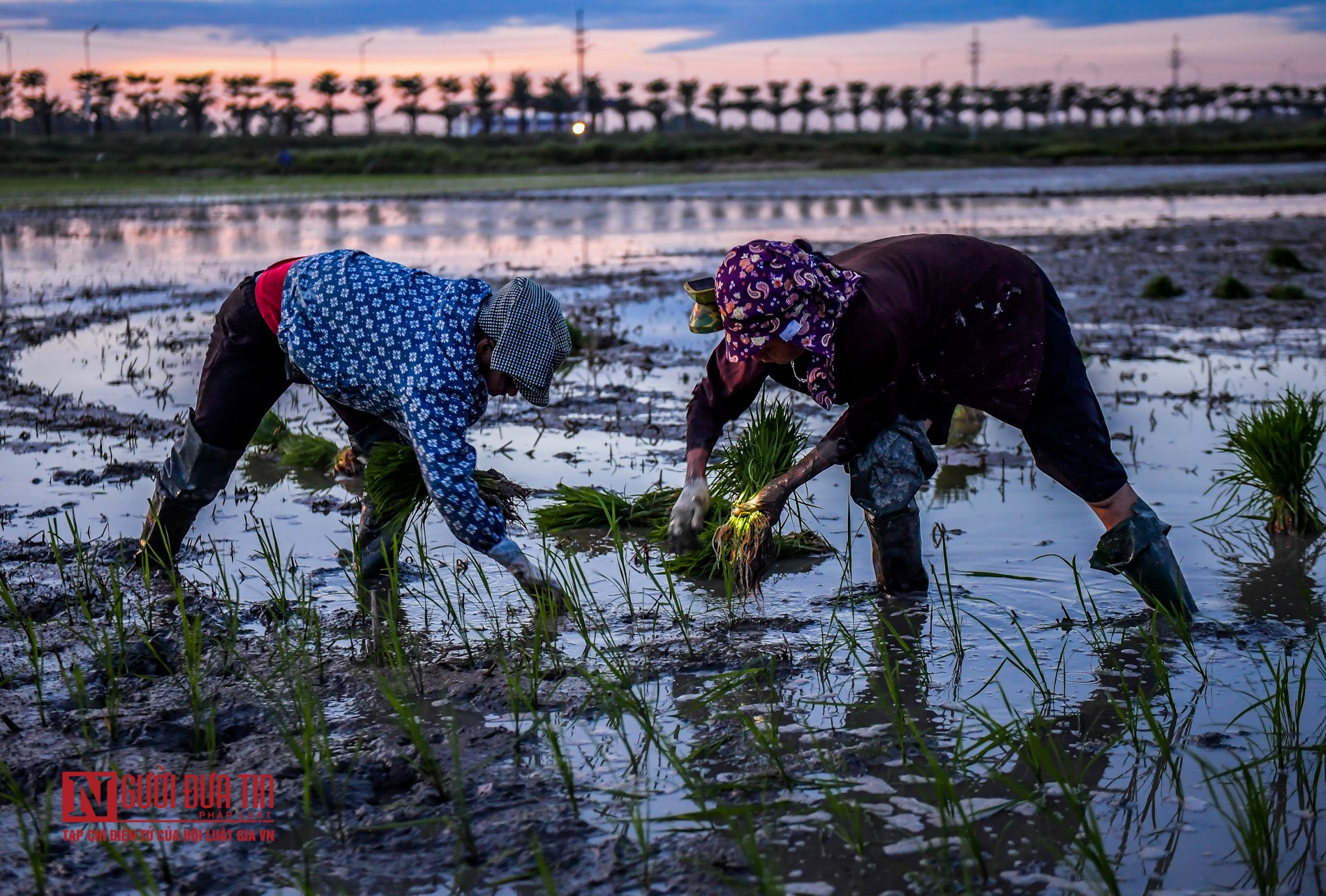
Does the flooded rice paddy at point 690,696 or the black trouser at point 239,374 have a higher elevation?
the black trouser at point 239,374

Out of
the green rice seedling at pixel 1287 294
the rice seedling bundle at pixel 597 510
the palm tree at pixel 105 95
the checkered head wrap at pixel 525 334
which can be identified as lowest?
the rice seedling bundle at pixel 597 510

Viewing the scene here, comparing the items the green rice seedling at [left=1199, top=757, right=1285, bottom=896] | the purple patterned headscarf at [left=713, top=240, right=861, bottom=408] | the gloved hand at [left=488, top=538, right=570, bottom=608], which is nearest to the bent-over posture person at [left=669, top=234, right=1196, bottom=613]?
the purple patterned headscarf at [left=713, top=240, right=861, bottom=408]

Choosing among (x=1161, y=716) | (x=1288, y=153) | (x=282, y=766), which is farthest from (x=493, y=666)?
(x=1288, y=153)

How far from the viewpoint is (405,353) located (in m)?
3.31

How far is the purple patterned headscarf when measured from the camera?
3.22m

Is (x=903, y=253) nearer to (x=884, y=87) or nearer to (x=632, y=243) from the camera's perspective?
(x=632, y=243)

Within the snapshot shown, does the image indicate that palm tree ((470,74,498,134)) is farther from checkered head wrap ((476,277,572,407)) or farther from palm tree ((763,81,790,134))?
checkered head wrap ((476,277,572,407))

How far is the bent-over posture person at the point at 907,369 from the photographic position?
129 inches

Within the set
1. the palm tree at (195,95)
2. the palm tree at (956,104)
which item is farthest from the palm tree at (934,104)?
the palm tree at (195,95)

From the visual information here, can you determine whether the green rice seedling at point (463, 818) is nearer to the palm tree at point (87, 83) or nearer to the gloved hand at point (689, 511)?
the gloved hand at point (689, 511)

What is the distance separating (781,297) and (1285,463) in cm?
258

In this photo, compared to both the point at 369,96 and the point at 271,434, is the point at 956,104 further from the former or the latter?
the point at 271,434

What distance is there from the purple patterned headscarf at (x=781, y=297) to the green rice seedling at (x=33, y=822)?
1.96 metres

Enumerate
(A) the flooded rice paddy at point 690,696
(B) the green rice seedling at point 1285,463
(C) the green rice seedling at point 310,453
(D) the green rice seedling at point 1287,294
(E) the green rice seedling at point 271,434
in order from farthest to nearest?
(D) the green rice seedling at point 1287,294, (E) the green rice seedling at point 271,434, (C) the green rice seedling at point 310,453, (B) the green rice seedling at point 1285,463, (A) the flooded rice paddy at point 690,696
